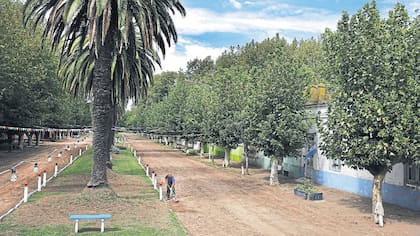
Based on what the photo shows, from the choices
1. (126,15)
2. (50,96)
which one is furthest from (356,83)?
(50,96)

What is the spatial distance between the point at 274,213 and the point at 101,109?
9442mm

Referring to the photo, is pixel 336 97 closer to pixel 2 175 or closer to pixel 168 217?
pixel 168 217

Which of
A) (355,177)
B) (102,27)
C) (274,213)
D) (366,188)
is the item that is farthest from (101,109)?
(355,177)

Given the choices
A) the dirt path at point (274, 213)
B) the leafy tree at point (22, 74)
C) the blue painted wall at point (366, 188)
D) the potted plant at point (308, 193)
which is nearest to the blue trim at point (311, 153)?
the blue painted wall at point (366, 188)

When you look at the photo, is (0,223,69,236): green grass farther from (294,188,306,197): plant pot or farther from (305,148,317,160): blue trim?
(305,148,317,160): blue trim

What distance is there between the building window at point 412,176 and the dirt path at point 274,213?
153cm

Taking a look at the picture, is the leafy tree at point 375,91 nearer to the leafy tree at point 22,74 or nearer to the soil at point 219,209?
the soil at point 219,209

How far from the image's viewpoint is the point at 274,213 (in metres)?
18.4

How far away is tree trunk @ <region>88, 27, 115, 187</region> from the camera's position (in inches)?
715

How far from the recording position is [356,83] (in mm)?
17438

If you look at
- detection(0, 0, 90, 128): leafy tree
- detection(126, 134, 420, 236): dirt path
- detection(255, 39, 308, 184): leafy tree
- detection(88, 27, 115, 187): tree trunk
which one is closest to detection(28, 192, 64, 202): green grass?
detection(88, 27, 115, 187): tree trunk

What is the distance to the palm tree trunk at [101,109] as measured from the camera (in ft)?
59.6

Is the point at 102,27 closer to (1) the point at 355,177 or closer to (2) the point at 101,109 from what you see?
(2) the point at 101,109

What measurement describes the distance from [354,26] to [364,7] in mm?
923
